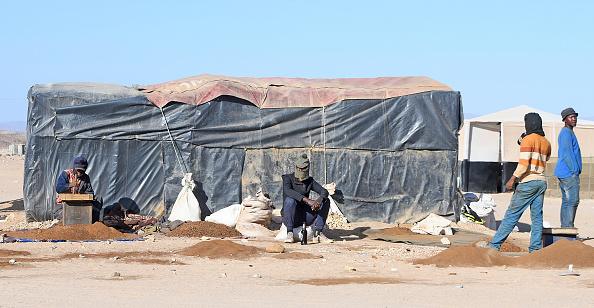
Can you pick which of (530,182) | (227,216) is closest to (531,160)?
(530,182)

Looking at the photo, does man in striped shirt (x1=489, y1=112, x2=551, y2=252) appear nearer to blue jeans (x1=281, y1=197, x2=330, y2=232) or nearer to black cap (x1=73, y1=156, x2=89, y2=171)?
blue jeans (x1=281, y1=197, x2=330, y2=232)

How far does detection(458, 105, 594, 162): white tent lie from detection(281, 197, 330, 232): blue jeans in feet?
45.0

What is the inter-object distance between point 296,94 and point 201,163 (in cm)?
193

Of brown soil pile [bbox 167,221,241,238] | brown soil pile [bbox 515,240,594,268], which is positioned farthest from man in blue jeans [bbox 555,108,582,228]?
brown soil pile [bbox 167,221,241,238]

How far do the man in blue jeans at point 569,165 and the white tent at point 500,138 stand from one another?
14041 millimetres

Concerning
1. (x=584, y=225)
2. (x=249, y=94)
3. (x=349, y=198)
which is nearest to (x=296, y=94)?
(x=249, y=94)

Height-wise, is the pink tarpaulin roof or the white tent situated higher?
the pink tarpaulin roof

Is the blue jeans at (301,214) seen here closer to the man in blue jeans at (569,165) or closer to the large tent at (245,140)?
the man in blue jeans at (569,165)

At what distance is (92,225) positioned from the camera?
48.5ft

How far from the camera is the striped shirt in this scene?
11.8m

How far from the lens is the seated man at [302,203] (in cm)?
1398

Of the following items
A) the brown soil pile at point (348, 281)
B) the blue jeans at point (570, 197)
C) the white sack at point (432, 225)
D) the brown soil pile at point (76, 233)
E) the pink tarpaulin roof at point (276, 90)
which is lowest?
the white sack at point (432, 225)

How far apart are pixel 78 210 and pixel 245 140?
3.26 m

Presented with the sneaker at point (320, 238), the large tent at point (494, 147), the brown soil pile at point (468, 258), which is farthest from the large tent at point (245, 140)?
the large tent at point (494, 147)
